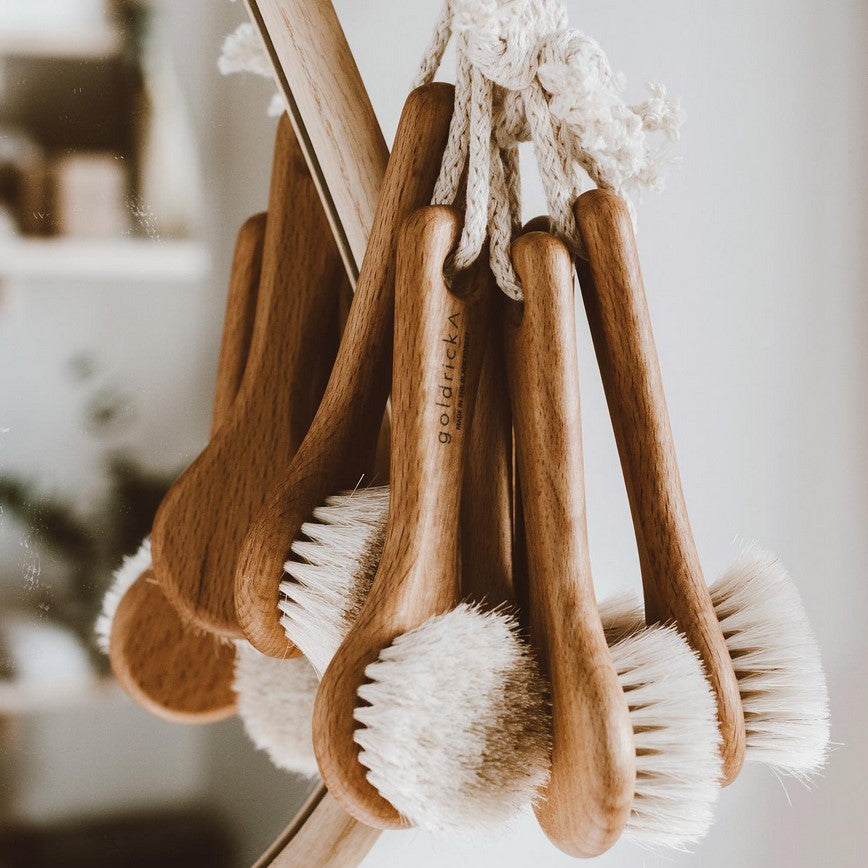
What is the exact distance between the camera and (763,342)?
1.67 ft

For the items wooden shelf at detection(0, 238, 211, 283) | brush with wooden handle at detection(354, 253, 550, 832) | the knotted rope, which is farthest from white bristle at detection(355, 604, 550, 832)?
wooden shelf at detection(0, 238, 211, 283)

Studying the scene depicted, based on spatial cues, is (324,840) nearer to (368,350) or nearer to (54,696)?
(54,696)

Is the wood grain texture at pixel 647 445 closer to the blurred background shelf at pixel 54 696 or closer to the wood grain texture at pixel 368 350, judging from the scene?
the wood grain texture at pixel 368 350

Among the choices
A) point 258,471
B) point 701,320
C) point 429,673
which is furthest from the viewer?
point 701,320

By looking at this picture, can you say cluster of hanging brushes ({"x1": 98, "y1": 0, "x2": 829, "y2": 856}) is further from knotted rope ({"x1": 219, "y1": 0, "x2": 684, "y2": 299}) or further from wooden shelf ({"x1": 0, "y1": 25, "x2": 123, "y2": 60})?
wooden shelf ({"x1": 0, "y1": 25, "x2": 123, "y2": 60})

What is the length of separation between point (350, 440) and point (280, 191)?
159 millimetres

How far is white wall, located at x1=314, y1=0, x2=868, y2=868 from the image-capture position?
0.49 metres

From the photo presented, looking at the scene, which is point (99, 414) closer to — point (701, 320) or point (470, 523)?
point (470, 523)

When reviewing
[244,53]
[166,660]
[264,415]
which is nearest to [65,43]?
[244,53]

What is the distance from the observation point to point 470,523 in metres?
0.32

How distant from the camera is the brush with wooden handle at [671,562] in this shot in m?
0.29

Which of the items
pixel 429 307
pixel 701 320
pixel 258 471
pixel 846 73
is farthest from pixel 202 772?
pixel 846 73

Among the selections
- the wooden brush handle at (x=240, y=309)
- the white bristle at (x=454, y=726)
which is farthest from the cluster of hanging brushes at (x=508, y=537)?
the wooden brush handle at (x=240, y=309)

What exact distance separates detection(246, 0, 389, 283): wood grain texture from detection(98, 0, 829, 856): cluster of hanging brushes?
5 cm
